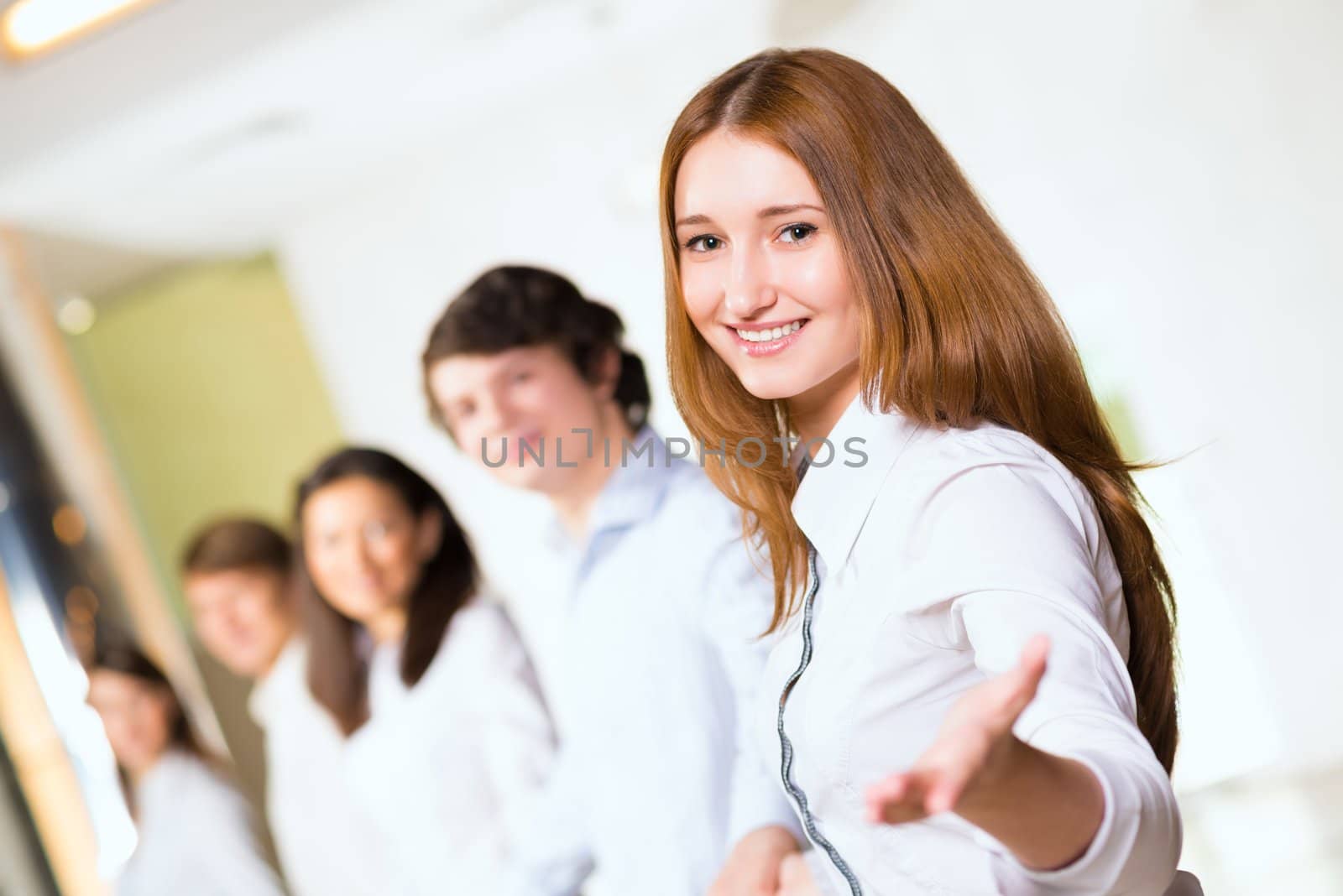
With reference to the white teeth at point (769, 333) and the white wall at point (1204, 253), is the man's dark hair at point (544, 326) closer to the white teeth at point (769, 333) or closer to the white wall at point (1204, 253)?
the white wall at point (1204, 253)

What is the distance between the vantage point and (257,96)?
225 cm

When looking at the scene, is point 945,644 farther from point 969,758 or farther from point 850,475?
point 969,758

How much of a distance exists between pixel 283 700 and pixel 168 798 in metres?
0.37

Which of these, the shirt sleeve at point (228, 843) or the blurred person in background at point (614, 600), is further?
the shirt sleeve at point (228, 843)

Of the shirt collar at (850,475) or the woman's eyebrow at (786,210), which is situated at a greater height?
the woman's eyebrow at (786,210)

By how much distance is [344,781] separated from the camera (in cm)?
228

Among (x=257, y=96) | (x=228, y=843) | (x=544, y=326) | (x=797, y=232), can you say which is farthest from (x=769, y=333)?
(x=228, y=843)

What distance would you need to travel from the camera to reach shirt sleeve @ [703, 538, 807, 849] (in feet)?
5.97

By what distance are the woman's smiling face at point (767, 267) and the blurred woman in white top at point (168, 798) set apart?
1.57m

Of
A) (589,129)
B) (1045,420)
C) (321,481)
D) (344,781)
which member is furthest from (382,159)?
(1045,420)

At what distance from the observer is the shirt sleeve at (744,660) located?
71.6 inches

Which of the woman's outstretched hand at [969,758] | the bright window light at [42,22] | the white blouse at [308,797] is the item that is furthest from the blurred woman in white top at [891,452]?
the bright window light at [42,22]

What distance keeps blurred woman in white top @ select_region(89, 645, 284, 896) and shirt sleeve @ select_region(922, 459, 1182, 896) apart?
176 centimetres

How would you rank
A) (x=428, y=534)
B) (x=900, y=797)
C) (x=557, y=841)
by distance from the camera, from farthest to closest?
(x=428, y=534) → (x=557, y=841) → (x=900, y=797)
